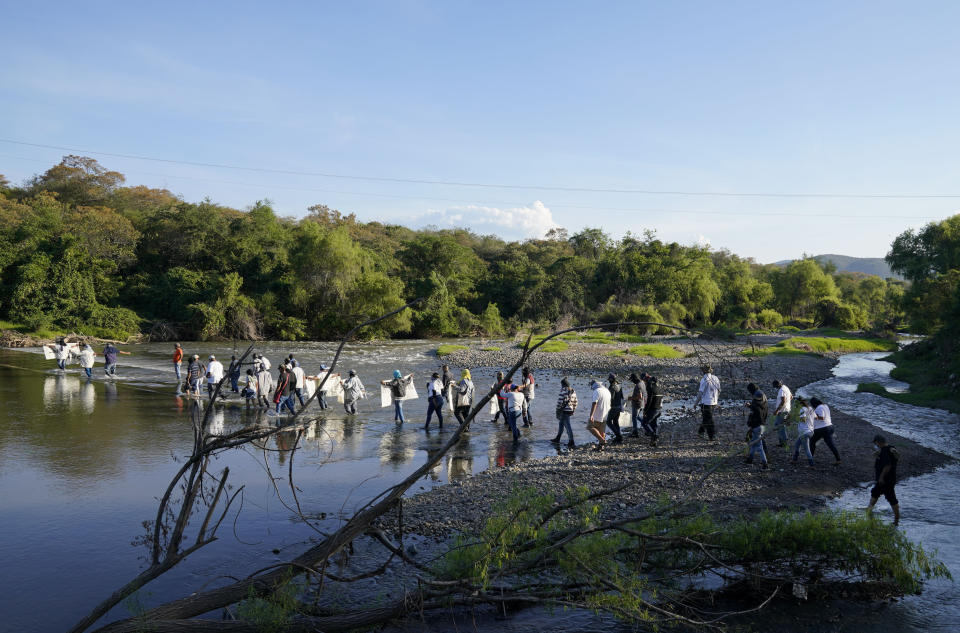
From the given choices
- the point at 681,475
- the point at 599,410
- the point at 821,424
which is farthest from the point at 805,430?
the point at 599,410

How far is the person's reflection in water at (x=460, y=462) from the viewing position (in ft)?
42.7

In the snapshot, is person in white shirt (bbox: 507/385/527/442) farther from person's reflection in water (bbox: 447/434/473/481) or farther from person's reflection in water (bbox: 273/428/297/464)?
person's reflection in water (bbox: 273/428/297/464)

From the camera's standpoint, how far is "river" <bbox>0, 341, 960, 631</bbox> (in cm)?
795

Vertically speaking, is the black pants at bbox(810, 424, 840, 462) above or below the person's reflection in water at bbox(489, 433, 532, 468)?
above

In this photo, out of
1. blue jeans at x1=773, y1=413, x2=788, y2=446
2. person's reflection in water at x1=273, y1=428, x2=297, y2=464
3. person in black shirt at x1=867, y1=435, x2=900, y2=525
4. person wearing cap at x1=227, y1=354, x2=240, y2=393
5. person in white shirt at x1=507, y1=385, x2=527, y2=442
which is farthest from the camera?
person in white shirt at x1=507, y1=385, x2=527, y2=442

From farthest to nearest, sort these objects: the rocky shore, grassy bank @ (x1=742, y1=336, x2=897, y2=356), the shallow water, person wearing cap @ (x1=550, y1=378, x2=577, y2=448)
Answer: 1. grassy bank @ (x1=742, y1=336, x2=897, y2=356)
2. person wearing cap @ (x1=550, y1=378, x2=577, y2=448)
3. the rocky shore
4. the shallow water

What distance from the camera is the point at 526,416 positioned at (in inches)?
719

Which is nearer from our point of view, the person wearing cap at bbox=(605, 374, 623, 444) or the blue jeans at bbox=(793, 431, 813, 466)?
the blue jeans at bbox=(793, 431, 813, 466)

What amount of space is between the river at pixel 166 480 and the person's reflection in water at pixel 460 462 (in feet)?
0.16

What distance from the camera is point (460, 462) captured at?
46.2 feet

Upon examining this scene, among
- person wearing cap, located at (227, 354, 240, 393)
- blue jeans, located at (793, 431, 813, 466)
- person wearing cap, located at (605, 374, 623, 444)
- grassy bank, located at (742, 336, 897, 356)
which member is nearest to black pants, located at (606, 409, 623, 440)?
person wearing cap, located at (605, 374, 623, 444)

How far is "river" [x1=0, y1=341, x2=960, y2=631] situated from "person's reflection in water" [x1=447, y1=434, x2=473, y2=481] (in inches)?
1.9

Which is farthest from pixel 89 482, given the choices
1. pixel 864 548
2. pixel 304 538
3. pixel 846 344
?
pixel 846 344

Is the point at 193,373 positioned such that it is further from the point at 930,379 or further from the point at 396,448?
the point at 930,379
